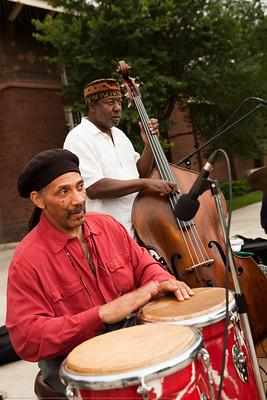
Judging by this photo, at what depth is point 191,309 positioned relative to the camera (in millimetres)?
1857

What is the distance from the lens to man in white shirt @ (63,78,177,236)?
2.97 meters

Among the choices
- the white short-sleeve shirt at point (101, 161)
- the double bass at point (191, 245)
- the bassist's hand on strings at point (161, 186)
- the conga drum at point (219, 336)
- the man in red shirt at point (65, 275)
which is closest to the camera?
the conga drum at point (219, 336)

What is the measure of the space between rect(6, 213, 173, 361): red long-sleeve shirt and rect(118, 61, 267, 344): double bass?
1.66 ft

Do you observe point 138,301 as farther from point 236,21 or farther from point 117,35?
point 236,21

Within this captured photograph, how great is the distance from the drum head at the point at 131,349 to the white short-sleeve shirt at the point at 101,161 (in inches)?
57.3

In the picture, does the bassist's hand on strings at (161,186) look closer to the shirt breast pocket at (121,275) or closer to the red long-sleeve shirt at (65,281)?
the red long-sleeve shirt at (65,281)

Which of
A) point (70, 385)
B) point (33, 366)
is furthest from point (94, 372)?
point (33, 366)

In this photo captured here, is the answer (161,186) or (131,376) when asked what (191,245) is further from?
(131,376)

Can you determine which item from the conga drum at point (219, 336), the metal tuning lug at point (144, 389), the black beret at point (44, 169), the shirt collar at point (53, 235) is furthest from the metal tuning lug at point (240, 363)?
the black beret at point (44, 169)

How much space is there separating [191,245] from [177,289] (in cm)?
74

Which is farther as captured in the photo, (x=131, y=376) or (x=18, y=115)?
(x=18, y=115)

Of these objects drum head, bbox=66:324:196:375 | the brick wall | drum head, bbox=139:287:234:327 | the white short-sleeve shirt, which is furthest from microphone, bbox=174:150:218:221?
the brick wall

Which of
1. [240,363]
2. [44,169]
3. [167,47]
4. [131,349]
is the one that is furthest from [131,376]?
[167,47]

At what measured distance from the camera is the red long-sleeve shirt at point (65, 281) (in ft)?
5.99
